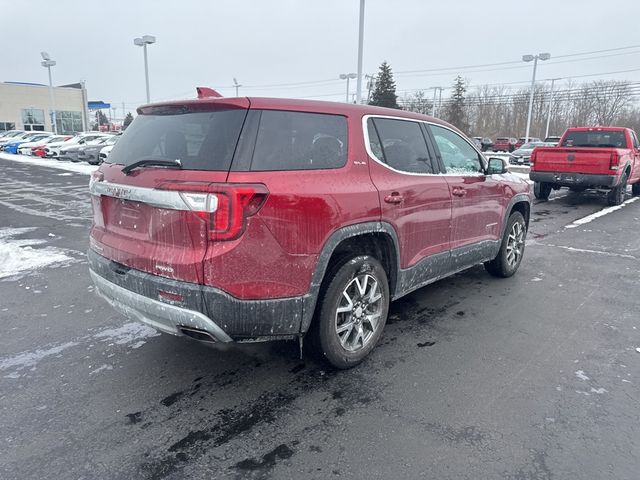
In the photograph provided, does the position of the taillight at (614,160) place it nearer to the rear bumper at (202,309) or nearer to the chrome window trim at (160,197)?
the rear bumper at (202,309)

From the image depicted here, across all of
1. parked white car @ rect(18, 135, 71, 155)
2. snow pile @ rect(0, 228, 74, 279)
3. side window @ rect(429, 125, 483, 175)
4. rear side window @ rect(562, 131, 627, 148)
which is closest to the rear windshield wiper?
side window @ rect(429, 125, 483, 175)

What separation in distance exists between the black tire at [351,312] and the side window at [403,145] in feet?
2.78

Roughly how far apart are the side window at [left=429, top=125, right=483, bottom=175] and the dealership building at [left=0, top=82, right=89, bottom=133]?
A: 75119 mm

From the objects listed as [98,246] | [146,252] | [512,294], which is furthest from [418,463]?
[512,294]

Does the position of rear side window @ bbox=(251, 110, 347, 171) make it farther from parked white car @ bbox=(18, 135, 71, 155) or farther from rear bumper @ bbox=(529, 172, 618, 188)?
parked white car @ bbox=(18, 135, 71, 155)

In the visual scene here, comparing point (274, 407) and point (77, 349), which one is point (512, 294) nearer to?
point (274, 407)

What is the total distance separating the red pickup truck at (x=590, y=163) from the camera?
36.0 feet

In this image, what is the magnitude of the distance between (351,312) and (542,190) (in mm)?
11223

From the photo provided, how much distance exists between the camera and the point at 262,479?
7.77ft

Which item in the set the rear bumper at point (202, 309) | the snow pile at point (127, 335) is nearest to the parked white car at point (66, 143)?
the snow pile at point (127, 335)

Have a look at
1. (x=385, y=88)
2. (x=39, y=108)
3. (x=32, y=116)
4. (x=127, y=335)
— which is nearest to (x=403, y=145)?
(x=127, y=335)

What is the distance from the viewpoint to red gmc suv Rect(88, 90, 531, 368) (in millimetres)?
2686

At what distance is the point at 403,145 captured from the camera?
3900 millimetres

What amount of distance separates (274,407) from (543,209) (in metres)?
10.4
